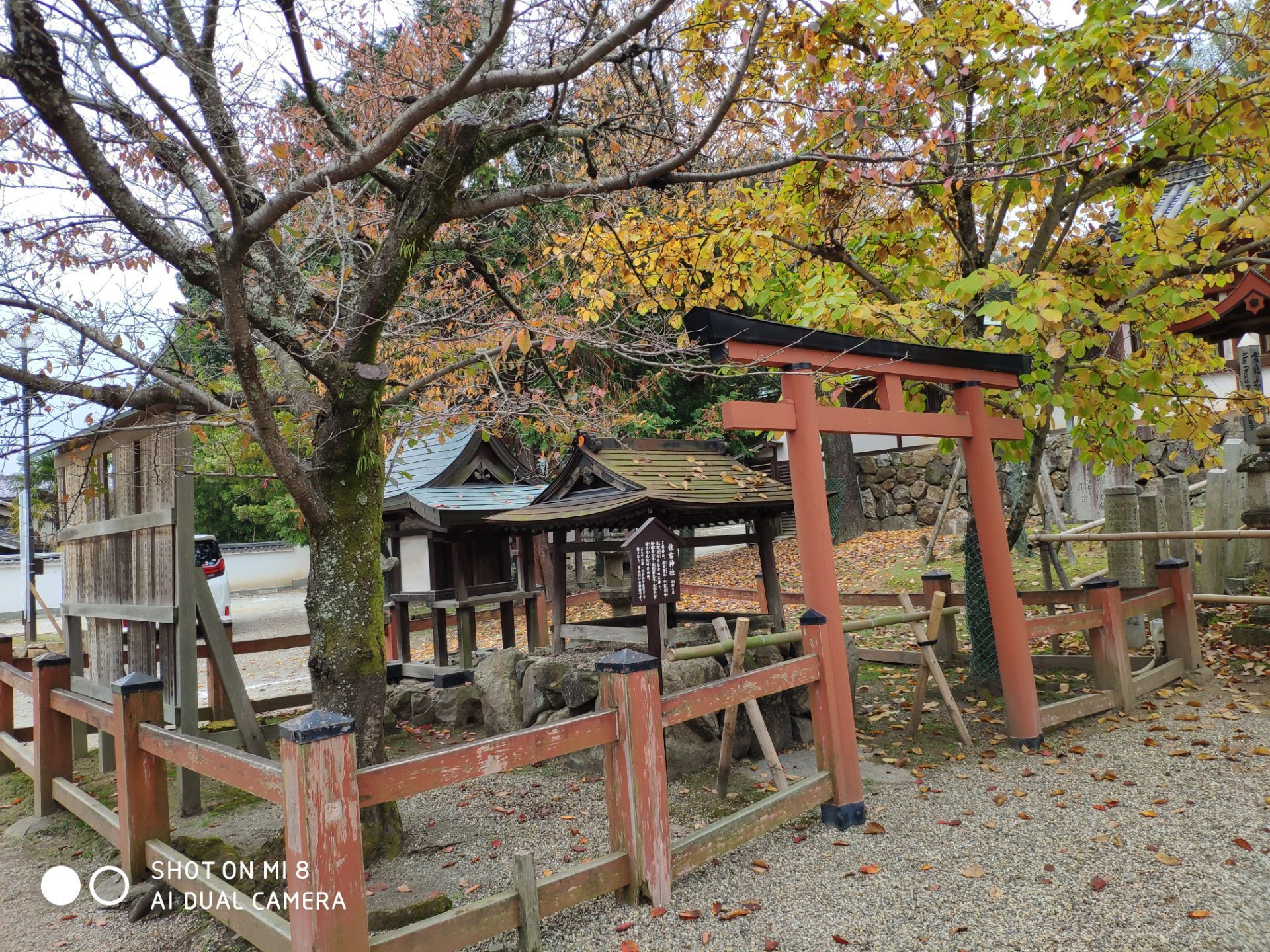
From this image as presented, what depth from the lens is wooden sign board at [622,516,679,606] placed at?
600 cm

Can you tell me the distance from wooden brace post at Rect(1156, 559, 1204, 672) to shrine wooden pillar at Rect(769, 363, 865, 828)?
4.91 metres

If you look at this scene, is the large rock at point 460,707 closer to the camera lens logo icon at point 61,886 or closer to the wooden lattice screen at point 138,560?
the wooden lattice screen at point 138,560

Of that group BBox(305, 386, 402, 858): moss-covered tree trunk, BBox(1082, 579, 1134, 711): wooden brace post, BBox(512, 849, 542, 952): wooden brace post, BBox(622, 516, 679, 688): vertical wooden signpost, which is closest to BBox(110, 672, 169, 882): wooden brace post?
BBox(305, 386, 402, 858): moss-covered tree trunk

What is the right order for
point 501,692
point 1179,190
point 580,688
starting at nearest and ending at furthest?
point 580,688, point 501,692, point 1179,190

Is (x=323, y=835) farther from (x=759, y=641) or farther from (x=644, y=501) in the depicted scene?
(x=644, y=501)

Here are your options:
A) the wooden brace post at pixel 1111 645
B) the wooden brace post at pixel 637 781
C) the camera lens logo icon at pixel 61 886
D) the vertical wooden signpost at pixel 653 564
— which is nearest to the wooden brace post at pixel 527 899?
Answer: the wooden brace post at pixel 637 781

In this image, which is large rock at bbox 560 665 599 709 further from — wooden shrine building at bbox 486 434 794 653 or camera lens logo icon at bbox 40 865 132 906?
camera lens logo icon at bbox 40 865 132 906

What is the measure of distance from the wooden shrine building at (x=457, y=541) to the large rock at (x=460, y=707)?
0.78 ft

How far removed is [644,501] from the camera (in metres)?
6.57

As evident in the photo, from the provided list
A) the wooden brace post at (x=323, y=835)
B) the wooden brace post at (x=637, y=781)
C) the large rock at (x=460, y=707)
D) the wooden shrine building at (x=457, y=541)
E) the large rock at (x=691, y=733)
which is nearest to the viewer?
the wooden brace post at (x=323, y=835)

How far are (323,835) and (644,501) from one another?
158 inches

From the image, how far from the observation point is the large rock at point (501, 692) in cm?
770

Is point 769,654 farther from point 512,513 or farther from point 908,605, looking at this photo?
point 512,513

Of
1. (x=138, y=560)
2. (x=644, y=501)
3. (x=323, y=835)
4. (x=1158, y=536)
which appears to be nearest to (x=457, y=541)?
(x=138, y=560)
